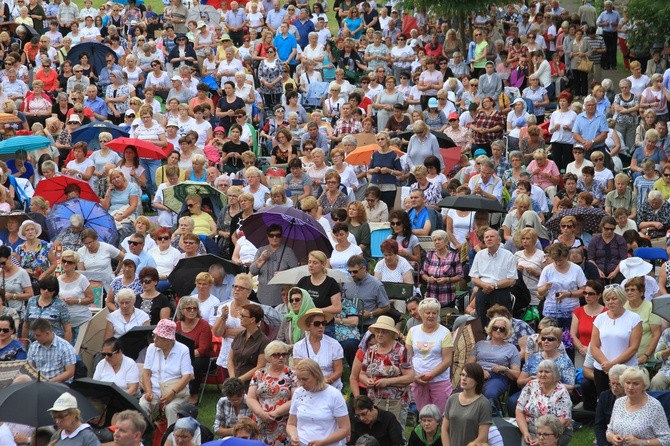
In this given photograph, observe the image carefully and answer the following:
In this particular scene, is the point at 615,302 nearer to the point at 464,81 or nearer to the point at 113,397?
the point at 113,397

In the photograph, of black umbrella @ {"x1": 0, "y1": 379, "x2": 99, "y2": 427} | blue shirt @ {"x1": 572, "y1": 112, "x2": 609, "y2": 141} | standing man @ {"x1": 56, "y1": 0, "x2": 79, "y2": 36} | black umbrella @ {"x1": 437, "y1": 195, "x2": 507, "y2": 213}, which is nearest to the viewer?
black umbrella @ {"x1": 0, "y1": 379, "x2": 99, "y2": 427}

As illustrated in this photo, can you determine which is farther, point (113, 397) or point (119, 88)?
point (119, 88)

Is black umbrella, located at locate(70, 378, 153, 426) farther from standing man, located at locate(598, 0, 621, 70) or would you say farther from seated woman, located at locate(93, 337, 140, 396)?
standing man, located at locate(598, 0, 621, 70)

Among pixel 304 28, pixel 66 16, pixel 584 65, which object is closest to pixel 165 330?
pixel 584 65

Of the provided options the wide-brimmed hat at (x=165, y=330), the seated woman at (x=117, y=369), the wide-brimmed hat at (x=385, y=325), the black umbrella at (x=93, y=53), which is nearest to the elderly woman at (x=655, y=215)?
the wide-brimmed hat at (x=385, y=325)

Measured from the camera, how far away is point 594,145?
20797 millimetres

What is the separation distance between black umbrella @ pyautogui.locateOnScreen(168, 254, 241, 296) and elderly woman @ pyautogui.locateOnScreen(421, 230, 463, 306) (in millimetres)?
2093

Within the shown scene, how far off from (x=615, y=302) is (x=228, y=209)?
597 cm

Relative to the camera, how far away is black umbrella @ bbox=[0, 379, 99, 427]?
1164 cm

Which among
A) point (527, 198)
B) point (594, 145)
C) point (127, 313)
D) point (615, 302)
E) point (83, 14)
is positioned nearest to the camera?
point (615, 302)

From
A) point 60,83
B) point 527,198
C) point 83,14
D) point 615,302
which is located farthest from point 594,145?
point 83,14

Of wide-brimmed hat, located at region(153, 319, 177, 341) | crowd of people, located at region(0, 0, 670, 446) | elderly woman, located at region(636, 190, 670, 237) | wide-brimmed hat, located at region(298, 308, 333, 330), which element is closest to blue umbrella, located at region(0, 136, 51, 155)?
crowd of people, located at region(0, 0, 670, 446)

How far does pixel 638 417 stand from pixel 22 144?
1091 cm

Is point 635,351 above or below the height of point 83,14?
above
